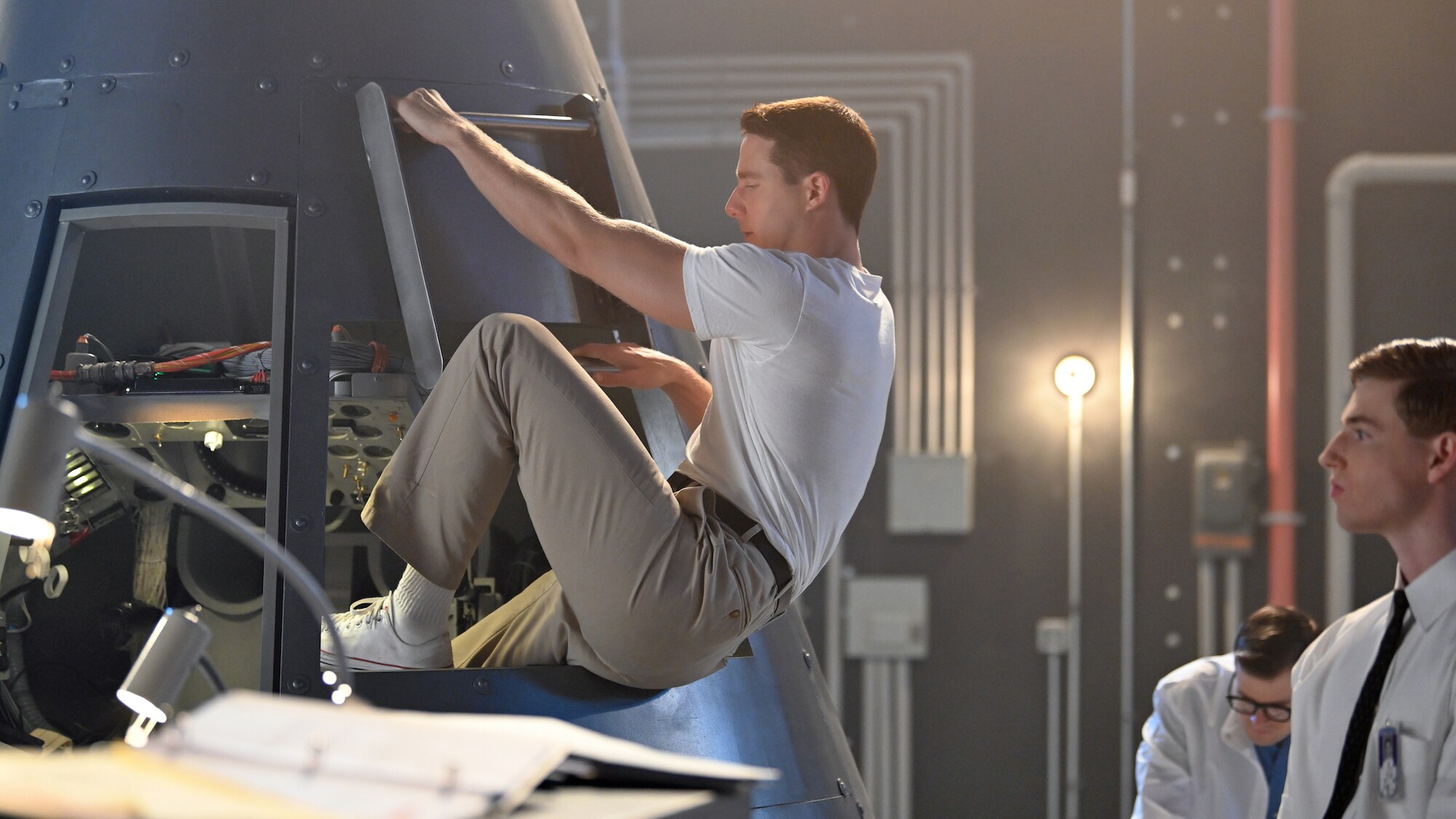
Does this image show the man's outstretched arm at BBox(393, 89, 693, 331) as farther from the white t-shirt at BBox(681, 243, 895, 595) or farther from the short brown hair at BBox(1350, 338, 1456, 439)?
the short brown hair at BBox(1350, 338, 1456, 439)

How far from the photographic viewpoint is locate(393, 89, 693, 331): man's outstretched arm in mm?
1636

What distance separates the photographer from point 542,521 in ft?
5.08

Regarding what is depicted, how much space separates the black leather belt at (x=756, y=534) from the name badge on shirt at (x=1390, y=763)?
2.46 feet

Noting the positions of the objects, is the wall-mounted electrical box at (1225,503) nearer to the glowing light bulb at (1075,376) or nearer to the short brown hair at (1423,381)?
the glowing light bulb at (1075,376)

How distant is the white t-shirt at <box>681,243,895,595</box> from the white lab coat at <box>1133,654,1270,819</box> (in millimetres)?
1651

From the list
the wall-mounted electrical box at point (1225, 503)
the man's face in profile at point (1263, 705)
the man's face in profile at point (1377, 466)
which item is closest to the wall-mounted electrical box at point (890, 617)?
the wall-mounted electrical box at point (1225, 503)

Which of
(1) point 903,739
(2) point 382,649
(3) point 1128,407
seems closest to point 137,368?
(2) point 382,649

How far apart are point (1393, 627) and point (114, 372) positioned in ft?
5.42

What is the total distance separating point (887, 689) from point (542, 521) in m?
Answer: 2.89

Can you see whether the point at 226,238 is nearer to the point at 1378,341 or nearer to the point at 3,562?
the point at 3,562

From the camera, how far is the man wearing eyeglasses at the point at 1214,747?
2887mm

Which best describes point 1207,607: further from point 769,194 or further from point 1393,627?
point 769,194

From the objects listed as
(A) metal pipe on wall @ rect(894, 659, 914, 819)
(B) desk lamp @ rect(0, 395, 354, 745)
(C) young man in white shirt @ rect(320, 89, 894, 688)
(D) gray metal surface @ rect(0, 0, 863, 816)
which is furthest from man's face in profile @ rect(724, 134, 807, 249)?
(A) metal pipe on wall @ rect(894, 659, 914, 819)

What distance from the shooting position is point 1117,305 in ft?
13.9
